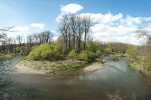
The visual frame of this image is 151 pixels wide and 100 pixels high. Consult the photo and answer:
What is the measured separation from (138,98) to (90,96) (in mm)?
5783

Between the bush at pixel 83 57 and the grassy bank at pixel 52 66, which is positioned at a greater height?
the bush at pixel 83 57

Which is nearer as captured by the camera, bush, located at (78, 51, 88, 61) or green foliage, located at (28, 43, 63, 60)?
green foliage, located at (28, 43, 63, 60)

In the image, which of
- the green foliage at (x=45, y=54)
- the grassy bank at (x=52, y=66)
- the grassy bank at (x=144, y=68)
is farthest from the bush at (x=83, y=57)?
the grassy bank at (x=144, y=68)

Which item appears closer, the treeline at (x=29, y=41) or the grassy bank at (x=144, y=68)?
the grassy bank at (x=144, y=68)

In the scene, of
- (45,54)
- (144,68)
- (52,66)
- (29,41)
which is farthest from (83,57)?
(29,41)

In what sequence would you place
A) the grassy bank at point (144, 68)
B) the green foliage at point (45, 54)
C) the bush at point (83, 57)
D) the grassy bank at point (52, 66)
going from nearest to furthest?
1. the grassy bank at point (144, 68)
2. the grassy bank at point (52, 66)
3. the green foliage at point (45, 54)
4. the bush at point (83, 57)

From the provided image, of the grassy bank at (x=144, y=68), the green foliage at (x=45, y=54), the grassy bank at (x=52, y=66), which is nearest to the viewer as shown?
the grassy bank at (x=144, y=68)

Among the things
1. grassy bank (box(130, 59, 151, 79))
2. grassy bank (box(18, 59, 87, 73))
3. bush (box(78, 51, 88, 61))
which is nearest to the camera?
grassy bank (box(130, 59, 151, 79))

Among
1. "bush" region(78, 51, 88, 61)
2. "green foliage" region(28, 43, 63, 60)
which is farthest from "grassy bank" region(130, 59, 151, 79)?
"green foliage" region(28, 43, 63, 60)

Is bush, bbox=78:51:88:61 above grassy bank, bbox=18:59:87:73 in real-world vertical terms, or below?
above

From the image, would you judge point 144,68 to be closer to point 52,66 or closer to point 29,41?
point 52,66

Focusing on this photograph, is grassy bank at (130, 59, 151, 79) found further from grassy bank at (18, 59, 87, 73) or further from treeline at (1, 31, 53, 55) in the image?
treeline at (1, 31, 53, 55)

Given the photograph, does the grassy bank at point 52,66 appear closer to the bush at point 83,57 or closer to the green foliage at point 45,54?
the green foliage at point 45,54

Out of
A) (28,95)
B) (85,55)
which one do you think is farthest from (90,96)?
(85,55)
